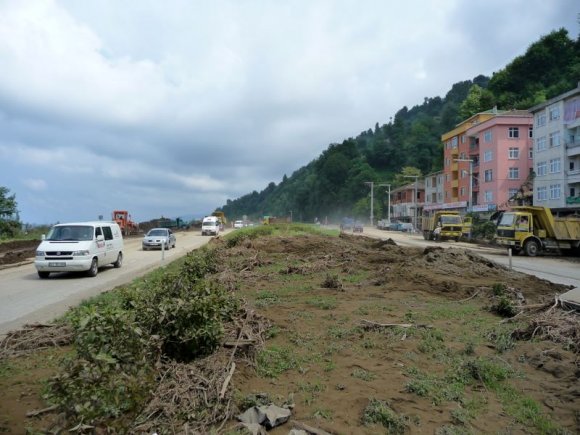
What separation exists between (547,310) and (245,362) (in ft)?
20.4

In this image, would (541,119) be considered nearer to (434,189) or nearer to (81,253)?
(434,189)

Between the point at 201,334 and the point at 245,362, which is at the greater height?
the point at 201,334

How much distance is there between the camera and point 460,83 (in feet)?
516

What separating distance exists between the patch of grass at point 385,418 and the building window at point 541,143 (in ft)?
184

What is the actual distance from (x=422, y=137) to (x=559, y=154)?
82652 mm

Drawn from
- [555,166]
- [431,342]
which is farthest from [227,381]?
[555,166]

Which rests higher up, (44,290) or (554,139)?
(554,139)

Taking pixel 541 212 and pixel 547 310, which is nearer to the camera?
pixel 547 310

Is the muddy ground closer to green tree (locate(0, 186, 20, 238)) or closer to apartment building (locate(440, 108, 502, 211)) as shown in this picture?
green tree (locate(0, 186, 20, 238))

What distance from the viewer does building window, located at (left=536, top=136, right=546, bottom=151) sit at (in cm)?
5222

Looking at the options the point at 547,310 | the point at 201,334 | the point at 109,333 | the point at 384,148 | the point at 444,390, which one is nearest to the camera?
the point at 109,333

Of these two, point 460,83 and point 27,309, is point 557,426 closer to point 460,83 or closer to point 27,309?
point 27,309

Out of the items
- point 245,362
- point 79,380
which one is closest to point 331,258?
point 245,362

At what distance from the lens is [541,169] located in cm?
5266
